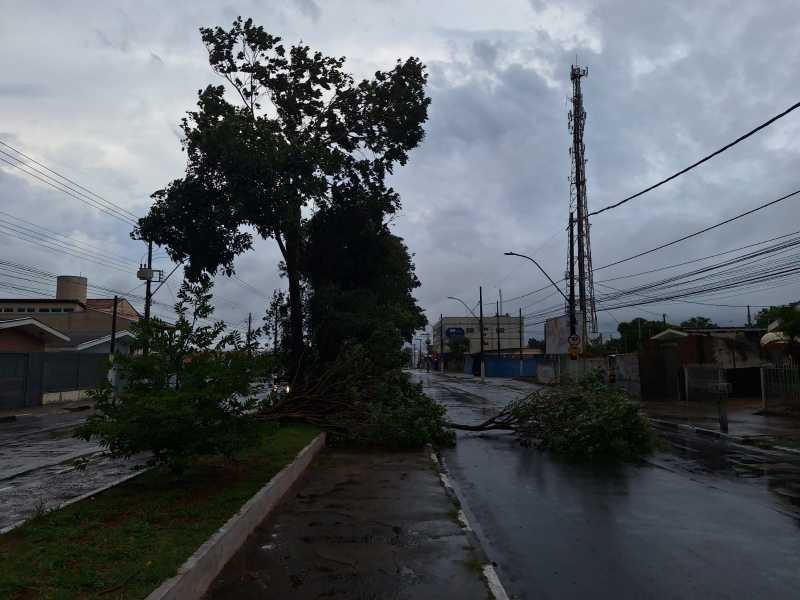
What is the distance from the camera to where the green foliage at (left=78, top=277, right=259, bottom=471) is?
8289 mm

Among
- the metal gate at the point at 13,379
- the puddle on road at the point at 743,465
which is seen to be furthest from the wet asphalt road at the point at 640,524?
the metal gate at the point at 13,379

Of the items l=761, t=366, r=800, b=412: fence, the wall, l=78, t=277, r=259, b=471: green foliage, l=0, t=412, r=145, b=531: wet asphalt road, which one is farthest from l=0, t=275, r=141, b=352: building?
l=761, t=366, r=800, b=412: fence

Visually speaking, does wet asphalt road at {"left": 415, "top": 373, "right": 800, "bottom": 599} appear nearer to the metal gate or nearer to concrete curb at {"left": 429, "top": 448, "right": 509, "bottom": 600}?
concrete curb at {"left": 429, "top": 448, "right": 509, "bottom": 600}

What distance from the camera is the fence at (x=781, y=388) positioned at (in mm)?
23128

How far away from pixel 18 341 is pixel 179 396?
1189 inches

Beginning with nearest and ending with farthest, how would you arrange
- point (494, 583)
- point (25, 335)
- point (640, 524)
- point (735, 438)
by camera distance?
point (494, 583)
point (640, 524)
point (735, 438)
point (25, 335)

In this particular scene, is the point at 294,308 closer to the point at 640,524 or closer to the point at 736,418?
the point at 640,524

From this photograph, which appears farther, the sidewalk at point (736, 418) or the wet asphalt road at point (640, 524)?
the sidewalk at point (736, 418)

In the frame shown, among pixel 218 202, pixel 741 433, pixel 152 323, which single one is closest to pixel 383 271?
pixel 218 202

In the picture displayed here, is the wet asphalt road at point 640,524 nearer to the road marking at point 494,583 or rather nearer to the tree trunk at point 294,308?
the road marking at point 494,583

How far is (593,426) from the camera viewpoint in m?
14.0

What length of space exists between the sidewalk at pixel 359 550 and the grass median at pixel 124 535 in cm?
56

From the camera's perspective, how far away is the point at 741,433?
58.6 feet

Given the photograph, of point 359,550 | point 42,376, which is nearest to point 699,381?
point 359,550
